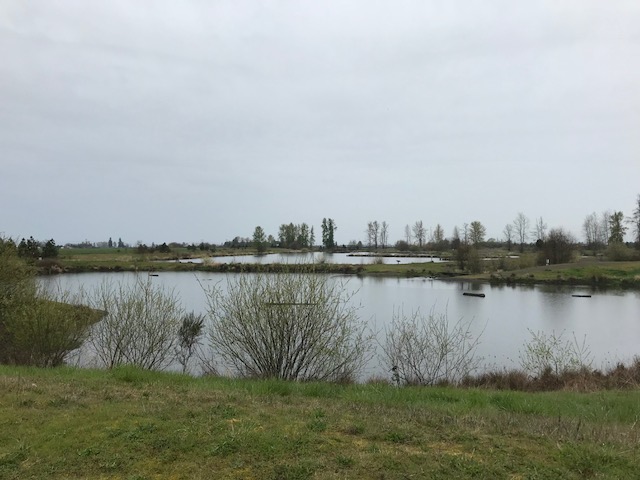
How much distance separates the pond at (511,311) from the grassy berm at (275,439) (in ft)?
23.6

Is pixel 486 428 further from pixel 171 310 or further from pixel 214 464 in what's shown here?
pixel 171 310

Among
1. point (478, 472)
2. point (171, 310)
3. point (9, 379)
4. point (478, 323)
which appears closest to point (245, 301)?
point (171, 310)

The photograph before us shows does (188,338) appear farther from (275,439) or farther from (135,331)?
(275,439)

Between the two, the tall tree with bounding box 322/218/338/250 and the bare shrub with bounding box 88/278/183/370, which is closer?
the bare shrub with bounding box 88/278/183/370

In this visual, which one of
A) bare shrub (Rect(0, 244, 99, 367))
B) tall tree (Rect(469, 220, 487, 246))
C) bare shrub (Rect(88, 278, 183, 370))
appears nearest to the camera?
bare shrub (Rect(0, 244, 99, 367))

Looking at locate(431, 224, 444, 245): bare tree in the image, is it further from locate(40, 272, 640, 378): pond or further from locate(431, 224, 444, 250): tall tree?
locate(40, 272, 640, 378): pond

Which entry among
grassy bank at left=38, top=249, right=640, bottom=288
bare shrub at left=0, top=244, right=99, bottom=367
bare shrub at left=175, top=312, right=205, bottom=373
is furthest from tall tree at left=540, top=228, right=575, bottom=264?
bare shrub at left=0, top=244, right=99, bottom=367

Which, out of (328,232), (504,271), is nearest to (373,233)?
(328,232)

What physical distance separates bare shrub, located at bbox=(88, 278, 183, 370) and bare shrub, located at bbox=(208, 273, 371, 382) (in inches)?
121

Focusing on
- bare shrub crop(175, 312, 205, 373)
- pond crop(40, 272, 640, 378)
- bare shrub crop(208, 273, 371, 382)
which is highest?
bare shrub crop(208, 273, 371, 382)

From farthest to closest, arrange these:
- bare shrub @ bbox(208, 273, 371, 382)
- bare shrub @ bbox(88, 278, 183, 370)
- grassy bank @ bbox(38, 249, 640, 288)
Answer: grassy bank @ bbox(38, 249, 640, 288)
bare shrub @ bbox(88, 278, 183, 370)
bare shrub @ bbox(208, 273, 371, 382)

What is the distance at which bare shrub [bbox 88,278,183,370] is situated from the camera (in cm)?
1358

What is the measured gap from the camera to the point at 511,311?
3081 cm

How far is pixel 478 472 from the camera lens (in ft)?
12.0
